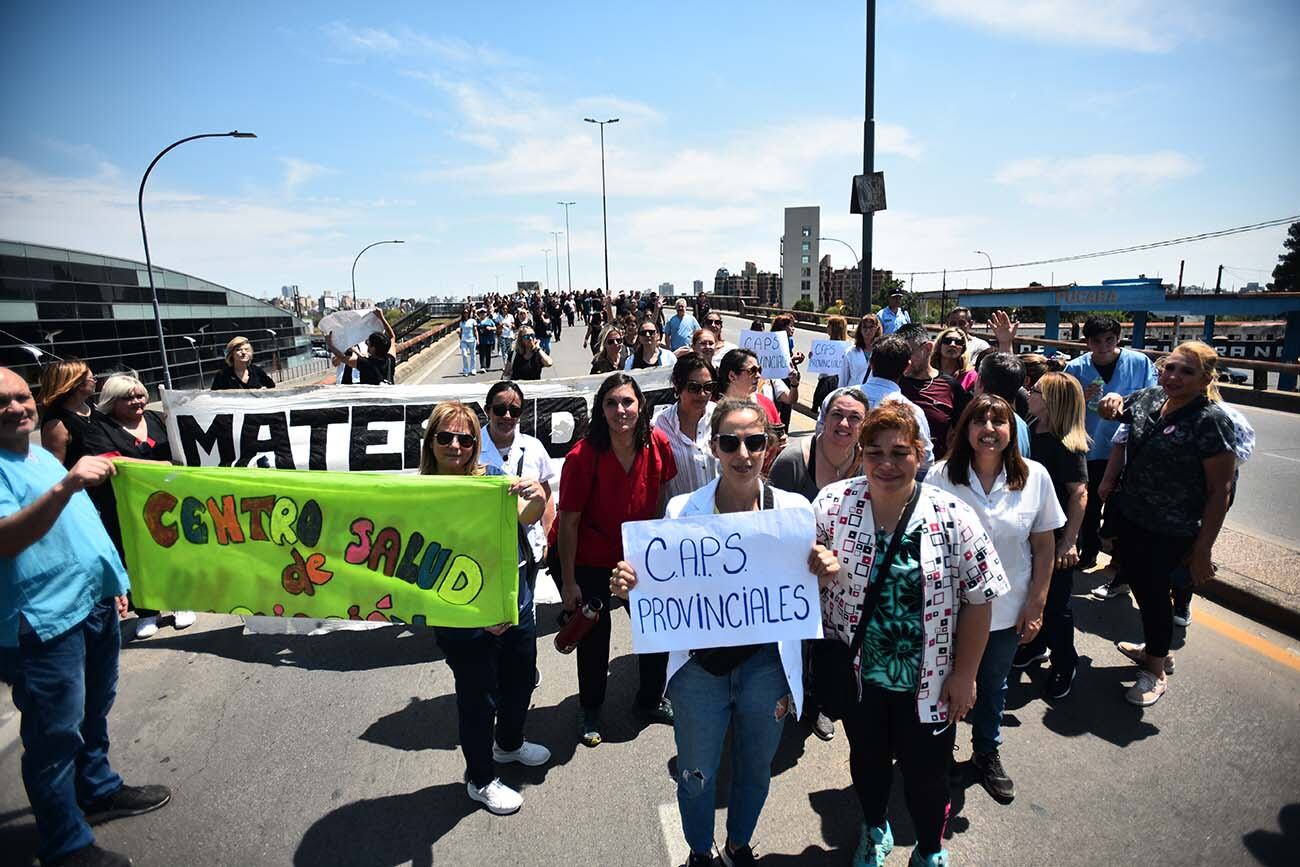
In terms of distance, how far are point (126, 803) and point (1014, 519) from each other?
4.17 m

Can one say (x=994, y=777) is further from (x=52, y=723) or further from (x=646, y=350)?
(x=646, y=350)

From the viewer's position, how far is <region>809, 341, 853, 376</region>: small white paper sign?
8.39 m

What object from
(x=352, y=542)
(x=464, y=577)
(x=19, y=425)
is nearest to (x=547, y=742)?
(x=464, y=577)

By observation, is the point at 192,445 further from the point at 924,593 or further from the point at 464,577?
the point at 924,593

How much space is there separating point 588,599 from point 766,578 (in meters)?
1.29

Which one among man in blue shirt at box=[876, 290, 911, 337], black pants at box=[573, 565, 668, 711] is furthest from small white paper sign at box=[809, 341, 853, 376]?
black pants at box=[573, 565, 668, 711]

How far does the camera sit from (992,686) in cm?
299

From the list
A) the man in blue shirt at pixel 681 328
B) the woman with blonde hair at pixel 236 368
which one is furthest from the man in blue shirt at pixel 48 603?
the man in blue shirt at pixel 681 328

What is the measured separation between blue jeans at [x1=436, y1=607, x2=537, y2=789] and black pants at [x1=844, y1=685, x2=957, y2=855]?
152cm

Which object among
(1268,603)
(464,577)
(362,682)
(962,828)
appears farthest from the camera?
(1268,603)

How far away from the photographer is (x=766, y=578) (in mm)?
2371

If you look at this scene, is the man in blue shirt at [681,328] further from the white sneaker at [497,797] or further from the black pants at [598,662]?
the white sneaker at [497,797]

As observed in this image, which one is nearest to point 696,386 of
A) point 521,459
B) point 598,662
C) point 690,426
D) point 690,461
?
point 690,426

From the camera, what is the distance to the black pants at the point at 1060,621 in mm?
3492
